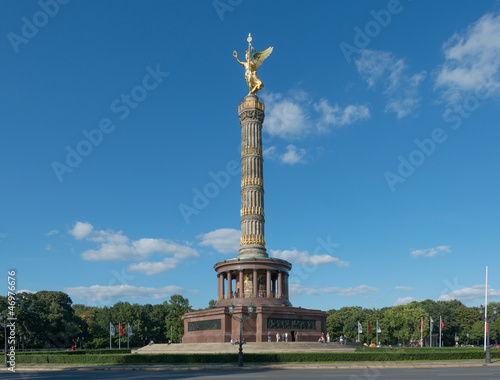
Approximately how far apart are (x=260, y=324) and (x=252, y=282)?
6334 millimetres

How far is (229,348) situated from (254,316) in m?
6.44

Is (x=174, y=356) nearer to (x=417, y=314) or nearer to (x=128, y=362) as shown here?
(x=128, y=362)

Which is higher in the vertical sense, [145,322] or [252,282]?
[252,282]

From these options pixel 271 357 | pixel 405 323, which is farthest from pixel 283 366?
pixel 405 323

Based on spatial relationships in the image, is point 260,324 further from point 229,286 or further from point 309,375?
point 309,375

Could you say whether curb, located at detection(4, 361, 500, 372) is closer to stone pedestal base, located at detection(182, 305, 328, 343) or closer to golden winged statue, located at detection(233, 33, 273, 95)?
stone pedestal base, located at detection(182, 305, 328, 343)

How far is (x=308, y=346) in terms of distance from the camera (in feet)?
142

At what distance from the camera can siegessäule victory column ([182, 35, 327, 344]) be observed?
154 feet

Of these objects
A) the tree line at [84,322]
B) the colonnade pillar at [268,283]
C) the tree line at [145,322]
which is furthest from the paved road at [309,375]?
the tree line at [145,322]

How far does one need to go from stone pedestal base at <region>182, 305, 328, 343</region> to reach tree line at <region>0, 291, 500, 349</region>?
A: 2517cm

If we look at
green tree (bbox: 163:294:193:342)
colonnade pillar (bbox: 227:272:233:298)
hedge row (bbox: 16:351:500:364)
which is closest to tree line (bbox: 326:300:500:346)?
green tree (bbox: 163:294:193:342)

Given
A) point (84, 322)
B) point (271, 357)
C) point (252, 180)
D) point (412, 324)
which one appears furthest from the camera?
point (412, 324)

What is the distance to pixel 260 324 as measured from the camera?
46.3 metres

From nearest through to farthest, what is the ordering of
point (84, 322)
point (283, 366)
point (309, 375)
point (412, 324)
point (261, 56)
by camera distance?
point (309, 375), point (283, 366), point (261, 56), point (84, 322), point (412, 324)
